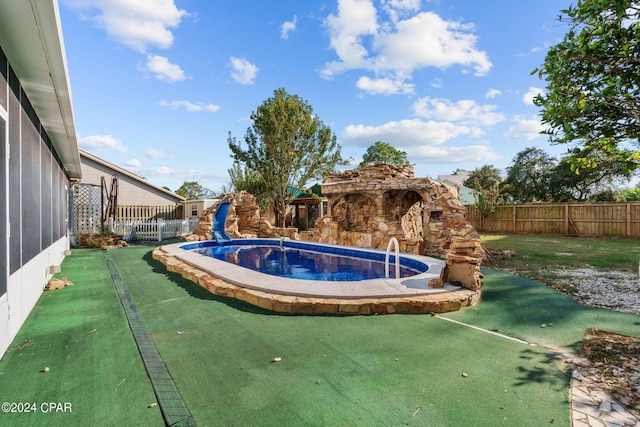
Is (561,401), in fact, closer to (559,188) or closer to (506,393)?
(506,393)

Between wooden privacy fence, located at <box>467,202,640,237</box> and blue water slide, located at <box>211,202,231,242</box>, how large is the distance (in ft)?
52.9

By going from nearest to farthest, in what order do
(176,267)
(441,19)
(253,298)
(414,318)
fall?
1. (414,318)
2. (253,298)
3. (176,267)
4. (441,19)

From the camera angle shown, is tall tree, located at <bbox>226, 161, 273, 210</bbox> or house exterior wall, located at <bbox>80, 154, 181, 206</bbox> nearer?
house exterior wall, located at <bbox>80, 154, 181, 206</bbox>

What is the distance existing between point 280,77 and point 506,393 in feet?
62.1

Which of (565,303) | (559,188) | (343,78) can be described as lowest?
(565,303)

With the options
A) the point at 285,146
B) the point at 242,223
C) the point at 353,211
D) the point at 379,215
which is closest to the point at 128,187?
the point at 242,223

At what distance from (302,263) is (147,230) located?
973 cm

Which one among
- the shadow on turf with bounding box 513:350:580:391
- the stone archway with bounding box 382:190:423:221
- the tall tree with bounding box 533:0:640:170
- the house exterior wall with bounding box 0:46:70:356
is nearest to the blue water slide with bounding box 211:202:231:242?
the stone archway with bounding box 382:190:423:221

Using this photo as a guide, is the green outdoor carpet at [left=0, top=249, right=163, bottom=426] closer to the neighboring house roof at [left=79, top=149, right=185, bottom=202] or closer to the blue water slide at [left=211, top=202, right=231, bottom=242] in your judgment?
the blue water slide at [left=211, top=202, right=231, bottom=242]

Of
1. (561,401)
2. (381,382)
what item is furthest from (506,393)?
(381,382)

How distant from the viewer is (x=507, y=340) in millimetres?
3576

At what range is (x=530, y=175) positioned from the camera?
72.4ft

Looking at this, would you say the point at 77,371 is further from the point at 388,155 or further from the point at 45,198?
the point at 388,155

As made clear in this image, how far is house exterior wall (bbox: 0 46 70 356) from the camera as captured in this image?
3.18 metres
